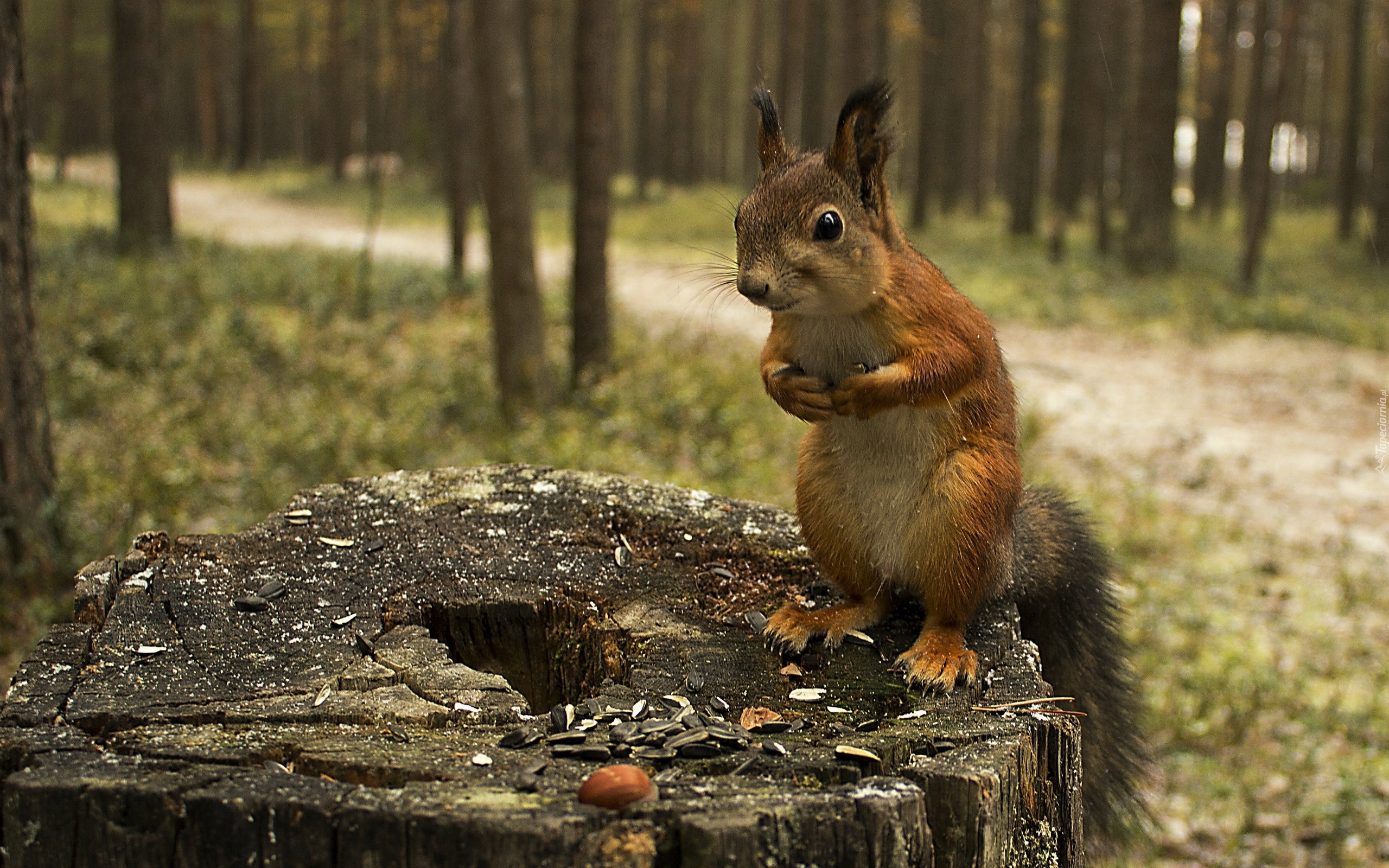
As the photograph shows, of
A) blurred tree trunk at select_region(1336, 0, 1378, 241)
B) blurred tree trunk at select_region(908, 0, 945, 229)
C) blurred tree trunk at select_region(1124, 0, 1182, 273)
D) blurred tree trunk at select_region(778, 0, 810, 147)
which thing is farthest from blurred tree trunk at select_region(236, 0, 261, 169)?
blurred tree trunk at select_region(1336, 0, 1378, 241)

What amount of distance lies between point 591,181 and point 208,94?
125 feet

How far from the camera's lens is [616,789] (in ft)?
5.70

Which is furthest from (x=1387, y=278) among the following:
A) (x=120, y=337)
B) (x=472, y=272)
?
(x=120, y=337)

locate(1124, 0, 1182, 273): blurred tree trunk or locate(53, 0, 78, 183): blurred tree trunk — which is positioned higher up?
locate(53, 0, 78, 183): blurred tree trunk

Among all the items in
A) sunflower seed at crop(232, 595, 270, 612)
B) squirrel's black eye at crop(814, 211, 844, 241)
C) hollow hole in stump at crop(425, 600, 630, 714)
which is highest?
squirrel's black eye at crop(814, 211, 844, 241)

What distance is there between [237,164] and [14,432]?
32.5 m

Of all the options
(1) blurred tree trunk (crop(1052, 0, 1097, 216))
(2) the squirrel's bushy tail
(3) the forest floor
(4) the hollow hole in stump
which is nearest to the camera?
(4) the hollow hole in stump

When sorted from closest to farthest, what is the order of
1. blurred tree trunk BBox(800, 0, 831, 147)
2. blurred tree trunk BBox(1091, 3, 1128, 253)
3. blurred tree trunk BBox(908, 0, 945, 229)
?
blurred tree trunk BBox(800, 0, 831, 147), blurred tree trunk BBox(1091, 3, 1128, 253), blurred tree trunk BBox(908, 0, 945, 229)

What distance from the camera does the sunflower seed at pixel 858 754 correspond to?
1989 mm

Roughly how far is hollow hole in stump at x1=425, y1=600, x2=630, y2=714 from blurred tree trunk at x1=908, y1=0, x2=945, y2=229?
18511mm

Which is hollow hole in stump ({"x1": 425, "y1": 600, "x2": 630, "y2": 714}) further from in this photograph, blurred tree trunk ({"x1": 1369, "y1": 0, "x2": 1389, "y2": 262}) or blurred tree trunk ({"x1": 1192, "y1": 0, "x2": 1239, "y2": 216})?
blurred tree trunk ({"x1": 1192, "y1": 0, "x2": 1239, "y2": 216})

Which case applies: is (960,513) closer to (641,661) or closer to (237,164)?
(641,661)

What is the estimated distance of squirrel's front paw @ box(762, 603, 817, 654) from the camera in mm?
2557

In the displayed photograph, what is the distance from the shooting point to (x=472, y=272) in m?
14.7
